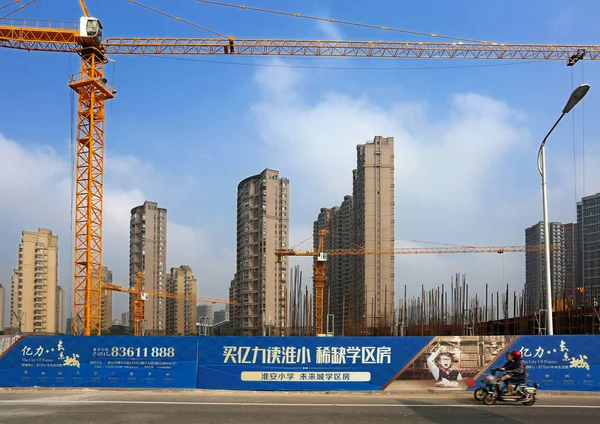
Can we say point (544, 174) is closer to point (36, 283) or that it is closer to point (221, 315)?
point (36, 283)

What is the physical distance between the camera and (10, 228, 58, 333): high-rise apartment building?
103062 mm

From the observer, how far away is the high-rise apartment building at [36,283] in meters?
103

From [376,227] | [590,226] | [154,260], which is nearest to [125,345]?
[376,227]

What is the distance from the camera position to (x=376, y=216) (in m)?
87.2

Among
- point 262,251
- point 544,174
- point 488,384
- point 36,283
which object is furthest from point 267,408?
point 36,283

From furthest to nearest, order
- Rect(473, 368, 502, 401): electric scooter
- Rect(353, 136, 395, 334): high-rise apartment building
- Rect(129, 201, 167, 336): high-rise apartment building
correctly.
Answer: Rect(129, 201, 167, 336): high-rise apartment building → Rect(353, 136, 395, 334): high-rise apartment building → Rect(473, 368, 502, 401): electric scooter

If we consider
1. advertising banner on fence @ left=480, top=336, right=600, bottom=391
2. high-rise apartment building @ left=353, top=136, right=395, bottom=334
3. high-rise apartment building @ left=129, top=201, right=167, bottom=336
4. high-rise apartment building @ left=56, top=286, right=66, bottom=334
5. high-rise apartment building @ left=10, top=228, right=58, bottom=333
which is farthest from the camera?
high-rise apartment building @ left=56, top=286, right=66, bottom=334

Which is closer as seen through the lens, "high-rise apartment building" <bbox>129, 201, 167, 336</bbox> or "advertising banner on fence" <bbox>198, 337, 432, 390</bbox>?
"advertising banner on fence" <bbox>198, 337, 432, 390</bbox>

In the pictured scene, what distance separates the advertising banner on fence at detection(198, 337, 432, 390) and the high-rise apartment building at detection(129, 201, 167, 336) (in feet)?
303

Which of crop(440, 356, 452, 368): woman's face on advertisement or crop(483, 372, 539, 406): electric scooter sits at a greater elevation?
crop(440, 356, 452, 368): woman's face on advertisement

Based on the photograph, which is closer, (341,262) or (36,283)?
(341,262)

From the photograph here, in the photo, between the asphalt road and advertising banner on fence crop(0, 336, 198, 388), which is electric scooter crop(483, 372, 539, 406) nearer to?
the asphalt road

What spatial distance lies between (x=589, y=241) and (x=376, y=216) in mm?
29940

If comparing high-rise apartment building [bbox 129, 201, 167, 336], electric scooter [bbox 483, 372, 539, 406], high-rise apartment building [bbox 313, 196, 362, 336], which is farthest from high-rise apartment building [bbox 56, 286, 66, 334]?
electric scooter [bbox 483, 372, 539, 406]
